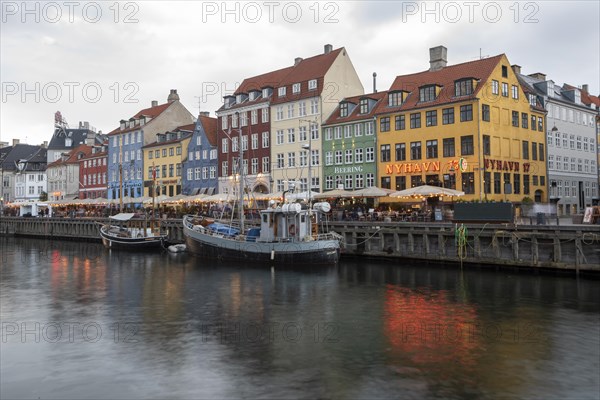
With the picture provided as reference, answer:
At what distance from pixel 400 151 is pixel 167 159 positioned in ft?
130

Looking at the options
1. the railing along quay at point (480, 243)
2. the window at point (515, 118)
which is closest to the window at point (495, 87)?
the window at point (515, 118)

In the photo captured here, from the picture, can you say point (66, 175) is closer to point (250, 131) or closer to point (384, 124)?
point (250, 131)

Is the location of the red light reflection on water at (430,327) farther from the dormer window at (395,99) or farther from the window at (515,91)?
the window at (515,91)

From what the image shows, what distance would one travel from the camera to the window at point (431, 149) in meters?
52.0

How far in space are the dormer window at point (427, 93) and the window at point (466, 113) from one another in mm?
3668

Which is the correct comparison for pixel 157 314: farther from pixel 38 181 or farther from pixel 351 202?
pixel 38 181

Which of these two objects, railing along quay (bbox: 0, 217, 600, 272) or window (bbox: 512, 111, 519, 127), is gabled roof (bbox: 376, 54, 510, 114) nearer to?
window (bbox: 512, 111, 519, 127)

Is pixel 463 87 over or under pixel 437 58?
under

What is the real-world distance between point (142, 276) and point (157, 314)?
42.8 ft

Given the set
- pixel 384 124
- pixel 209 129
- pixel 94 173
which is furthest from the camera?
pixel 94 173

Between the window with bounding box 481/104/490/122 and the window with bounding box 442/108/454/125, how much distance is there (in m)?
2.64

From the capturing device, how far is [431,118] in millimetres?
52406

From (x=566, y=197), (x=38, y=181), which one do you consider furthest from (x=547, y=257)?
(x=38, y=181)

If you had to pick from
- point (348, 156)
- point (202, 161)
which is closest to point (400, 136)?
point (348, 156)
